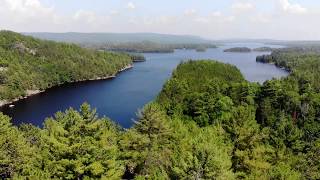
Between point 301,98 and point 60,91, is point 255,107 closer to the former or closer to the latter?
point 301,98

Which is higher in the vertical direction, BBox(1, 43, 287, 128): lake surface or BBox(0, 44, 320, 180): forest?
BBox(0, 44, 320, 180): forest

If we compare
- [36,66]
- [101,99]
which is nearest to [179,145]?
[101,99]

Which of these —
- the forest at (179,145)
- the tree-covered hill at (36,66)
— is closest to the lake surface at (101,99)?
the tree-covered hill at (36,66)

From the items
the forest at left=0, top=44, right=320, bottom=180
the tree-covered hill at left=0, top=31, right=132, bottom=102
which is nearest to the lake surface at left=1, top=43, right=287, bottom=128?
the tree-covered hill at left=0, top=31, right=132, bottom=102

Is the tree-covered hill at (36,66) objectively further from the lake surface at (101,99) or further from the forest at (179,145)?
the forest at (179,145)

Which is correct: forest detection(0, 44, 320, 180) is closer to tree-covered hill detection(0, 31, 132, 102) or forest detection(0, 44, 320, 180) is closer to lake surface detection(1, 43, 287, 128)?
lake surface detection(1, 43, 287, 128)

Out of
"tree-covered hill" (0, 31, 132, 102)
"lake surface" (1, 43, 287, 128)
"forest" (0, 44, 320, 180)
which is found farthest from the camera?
"tree-covered hill" (0, 31, 132, 102)

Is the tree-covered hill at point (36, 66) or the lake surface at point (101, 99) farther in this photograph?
the tree-covered hill at point (36, 66)

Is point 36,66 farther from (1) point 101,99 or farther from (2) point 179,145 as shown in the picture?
(2) point 179,145
